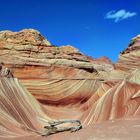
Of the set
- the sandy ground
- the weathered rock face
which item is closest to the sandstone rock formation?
the weathered rock face

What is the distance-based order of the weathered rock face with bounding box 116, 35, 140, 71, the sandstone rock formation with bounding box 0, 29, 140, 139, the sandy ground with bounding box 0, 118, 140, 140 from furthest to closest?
the weathered rock face with bounding box 116, 35, 140, 71, the sandstone rock formation with bounding box 0, 29, 140, 139, the sandy ground with bounding box 0, 118, 140, 140

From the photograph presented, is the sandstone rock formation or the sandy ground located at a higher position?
the sandstone rock formation

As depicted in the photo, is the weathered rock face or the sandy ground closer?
the sandy ground

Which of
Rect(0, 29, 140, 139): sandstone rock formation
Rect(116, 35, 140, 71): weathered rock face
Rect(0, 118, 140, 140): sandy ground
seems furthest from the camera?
Rect(116, 35, 140, 71): weathered rock face

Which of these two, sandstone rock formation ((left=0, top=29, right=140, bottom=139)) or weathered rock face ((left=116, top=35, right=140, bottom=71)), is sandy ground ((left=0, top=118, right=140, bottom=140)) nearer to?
sandstone rock formation ((left=0, top=29, right=140, bottom=139))

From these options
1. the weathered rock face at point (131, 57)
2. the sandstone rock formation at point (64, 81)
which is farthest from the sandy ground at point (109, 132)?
the weathered rock face at point (131, 57)

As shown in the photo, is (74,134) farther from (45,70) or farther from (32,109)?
(45,70)

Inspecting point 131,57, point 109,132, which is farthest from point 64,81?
point 109,132

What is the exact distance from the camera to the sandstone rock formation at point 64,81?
1427 centimetres

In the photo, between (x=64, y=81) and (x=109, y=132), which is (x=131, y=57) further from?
(x=109, y=132)

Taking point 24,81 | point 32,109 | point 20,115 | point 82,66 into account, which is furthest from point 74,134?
point 82,66

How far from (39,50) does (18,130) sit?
11626mm

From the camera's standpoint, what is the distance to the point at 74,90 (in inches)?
782

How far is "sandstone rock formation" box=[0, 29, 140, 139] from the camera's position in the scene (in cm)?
1427
